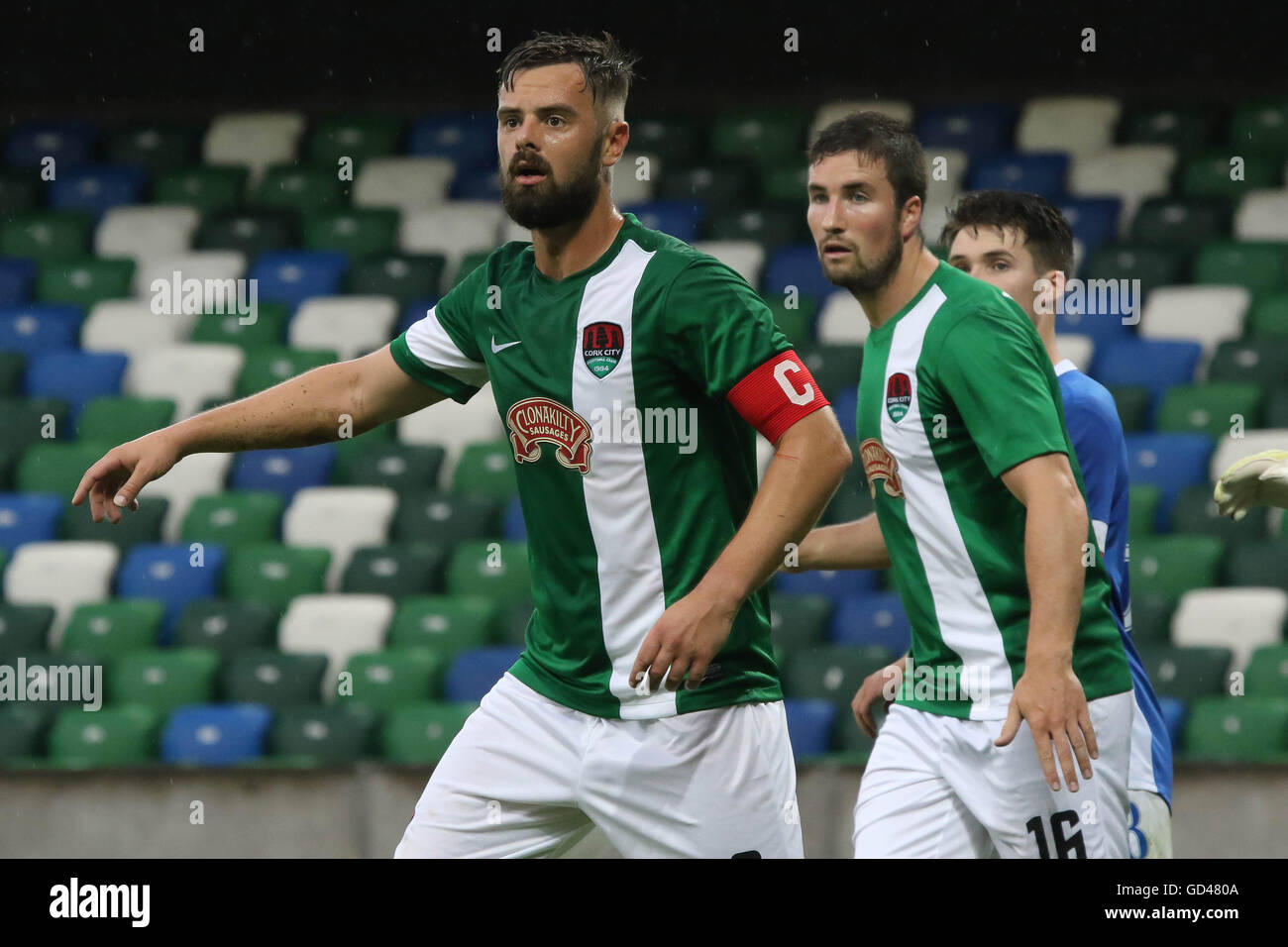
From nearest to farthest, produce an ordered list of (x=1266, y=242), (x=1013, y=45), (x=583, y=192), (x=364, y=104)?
(x=583, y=192)
(x=1266, y=242)
(x=1013, y=45)
(x=364, y=104)

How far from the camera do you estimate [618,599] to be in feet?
10.7

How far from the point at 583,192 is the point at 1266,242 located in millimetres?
6413

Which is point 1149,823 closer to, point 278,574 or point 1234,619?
point 1234,619

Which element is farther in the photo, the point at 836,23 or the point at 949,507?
the point at 836,23

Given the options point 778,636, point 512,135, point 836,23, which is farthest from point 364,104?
point 512,135

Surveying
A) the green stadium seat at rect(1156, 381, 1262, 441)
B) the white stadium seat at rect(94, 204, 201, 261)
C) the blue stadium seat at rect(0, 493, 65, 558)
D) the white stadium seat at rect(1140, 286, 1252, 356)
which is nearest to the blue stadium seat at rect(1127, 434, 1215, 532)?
the green stadium seat at rect(1156, 381, 1262, 441)

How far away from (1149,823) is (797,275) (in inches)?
232

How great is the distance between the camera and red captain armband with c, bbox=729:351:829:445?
308 cm

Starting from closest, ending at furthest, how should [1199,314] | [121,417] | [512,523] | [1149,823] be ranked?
[1149,823] < [512,523] < [1199,314] < [121,417]

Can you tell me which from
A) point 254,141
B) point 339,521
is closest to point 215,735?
point 339,521

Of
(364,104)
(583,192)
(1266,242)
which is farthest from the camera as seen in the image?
(364,104)

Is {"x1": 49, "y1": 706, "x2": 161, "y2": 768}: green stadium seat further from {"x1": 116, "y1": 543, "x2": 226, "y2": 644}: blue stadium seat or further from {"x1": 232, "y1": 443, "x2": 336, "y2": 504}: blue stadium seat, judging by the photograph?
{"x1": 232, "y1": 443, "x2": 336, "y2": 504}: blue stadium seat

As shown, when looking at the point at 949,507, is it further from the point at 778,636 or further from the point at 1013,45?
the point at 1013,45

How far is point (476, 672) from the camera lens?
714 centimetres
